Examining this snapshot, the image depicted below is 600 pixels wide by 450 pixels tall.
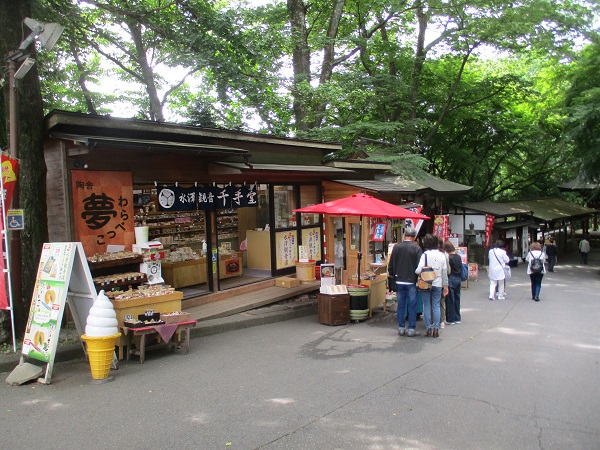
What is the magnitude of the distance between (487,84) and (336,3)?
359 inches

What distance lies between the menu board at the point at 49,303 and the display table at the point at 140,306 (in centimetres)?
117

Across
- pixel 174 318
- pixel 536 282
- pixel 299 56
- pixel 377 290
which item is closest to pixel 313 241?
pixel 377 290

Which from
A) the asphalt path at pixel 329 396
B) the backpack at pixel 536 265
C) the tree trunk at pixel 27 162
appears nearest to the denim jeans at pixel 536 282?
the backpack at pixel 536 265

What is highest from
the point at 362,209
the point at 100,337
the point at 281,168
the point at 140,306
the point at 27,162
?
the point at 281,168

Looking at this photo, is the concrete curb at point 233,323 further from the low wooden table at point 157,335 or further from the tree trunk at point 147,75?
the tree trunk at point 147,75

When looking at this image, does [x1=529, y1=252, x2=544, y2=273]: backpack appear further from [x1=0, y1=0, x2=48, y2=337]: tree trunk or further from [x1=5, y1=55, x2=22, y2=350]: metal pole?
[x1=5, y1=55, x2=22, y2=350]: metal pole

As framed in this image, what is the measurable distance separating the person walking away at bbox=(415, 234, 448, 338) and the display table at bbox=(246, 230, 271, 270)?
17.9 ft

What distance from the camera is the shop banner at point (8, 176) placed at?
286 inches

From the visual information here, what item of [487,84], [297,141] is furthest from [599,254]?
[297,141]

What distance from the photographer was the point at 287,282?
1288cm

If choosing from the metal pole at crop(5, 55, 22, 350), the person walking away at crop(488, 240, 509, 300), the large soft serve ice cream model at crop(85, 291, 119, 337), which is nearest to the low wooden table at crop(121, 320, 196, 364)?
the large soft serve ice cream model at crop(85, 291, 119, 337)

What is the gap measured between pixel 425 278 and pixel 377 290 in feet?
9.11

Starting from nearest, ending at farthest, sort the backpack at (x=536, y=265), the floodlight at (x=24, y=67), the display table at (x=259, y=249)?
the floodlight at (x=24, y=67), the display table at (x=259, y=249), the backpack at (x=536, y=265)

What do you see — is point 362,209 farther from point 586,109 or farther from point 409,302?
point 586,109
